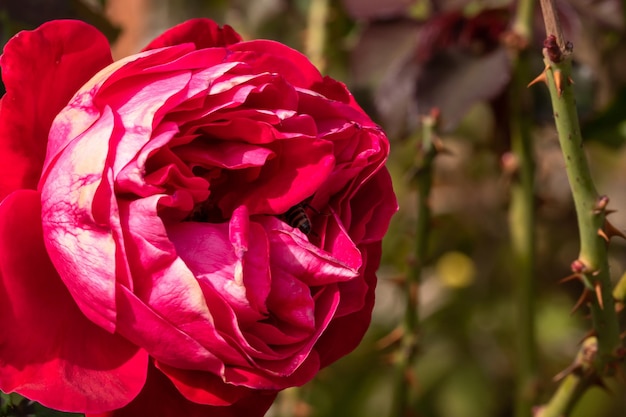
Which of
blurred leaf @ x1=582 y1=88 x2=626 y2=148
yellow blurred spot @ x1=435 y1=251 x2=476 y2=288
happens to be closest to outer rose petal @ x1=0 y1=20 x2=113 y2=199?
blurred leaf @ x1=582 y1=88 x2=626 y2=148

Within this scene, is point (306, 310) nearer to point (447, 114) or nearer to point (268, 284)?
point (268, 284)

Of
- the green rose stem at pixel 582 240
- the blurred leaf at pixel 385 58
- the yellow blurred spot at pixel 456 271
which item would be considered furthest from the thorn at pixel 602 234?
the yellow blurred spot at pixel 456 271

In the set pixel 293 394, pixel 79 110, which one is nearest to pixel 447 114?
pixel 293 394

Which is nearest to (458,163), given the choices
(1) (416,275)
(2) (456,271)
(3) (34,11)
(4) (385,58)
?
(2) (456,271)

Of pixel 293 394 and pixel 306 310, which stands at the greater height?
pixel 306 310

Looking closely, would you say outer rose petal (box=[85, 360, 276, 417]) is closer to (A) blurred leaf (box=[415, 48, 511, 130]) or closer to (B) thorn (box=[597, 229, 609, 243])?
(B) thorn (box=[597, 229, 609, 243])
